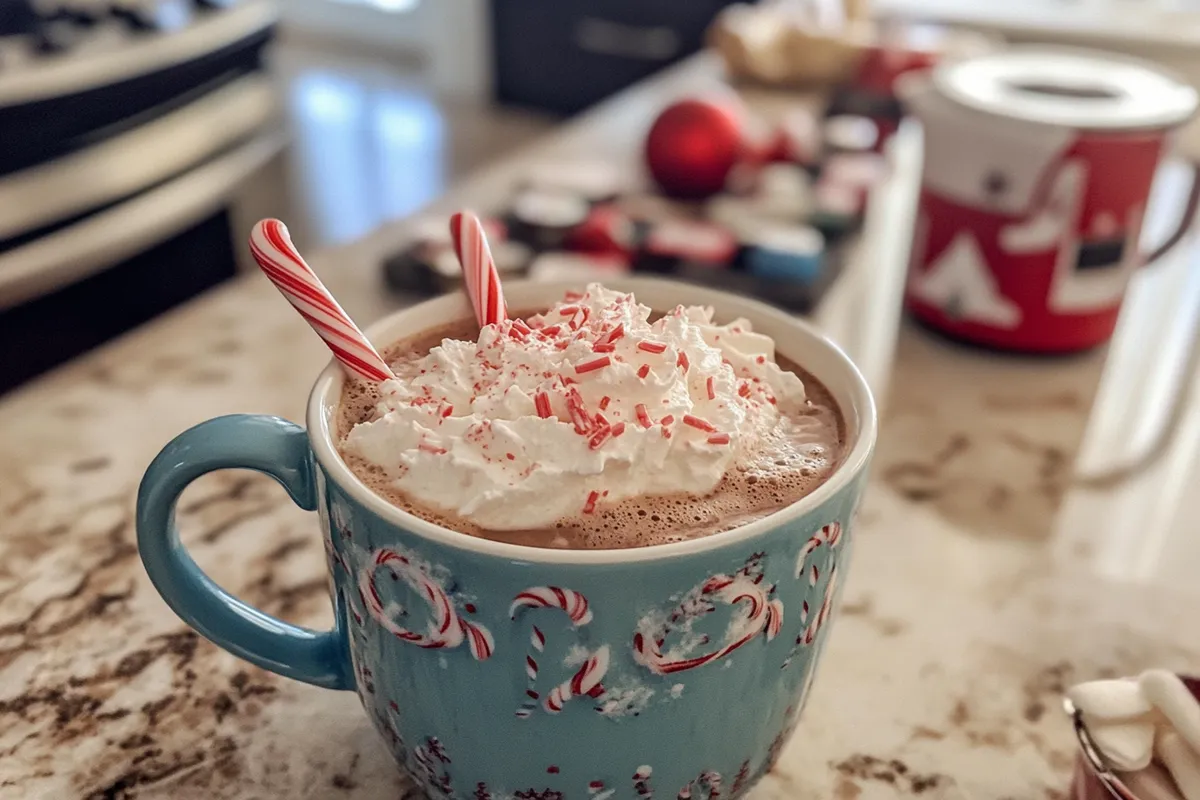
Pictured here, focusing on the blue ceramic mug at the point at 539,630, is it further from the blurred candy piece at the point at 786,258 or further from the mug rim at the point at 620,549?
the blurred candy piece at the point at 786,258

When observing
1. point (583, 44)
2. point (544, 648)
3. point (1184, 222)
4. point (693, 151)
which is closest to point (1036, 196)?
point (1184, 222)

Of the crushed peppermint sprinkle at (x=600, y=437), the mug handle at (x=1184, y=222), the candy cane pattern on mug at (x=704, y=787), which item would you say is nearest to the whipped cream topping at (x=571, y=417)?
the crushed peppermint sprinkle at (x=600, y=437)

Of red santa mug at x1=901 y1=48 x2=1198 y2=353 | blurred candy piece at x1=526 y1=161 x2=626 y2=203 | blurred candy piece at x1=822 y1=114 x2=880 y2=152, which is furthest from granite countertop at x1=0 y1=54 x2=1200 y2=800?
blurred candy piece at x1=822 y1=114 x2=880 y2=152

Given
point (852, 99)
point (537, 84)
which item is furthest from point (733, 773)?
point (537, 84)

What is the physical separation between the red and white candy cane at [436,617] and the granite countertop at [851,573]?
14cm

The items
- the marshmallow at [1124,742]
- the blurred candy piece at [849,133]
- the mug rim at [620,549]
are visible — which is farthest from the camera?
the blurred candy piece at [849,133]

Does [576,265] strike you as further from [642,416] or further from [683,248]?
[642,416]

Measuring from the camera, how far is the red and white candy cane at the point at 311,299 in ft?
1.41

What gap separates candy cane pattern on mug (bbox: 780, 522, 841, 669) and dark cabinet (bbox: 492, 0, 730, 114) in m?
2.15

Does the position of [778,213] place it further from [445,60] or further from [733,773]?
[445,60]

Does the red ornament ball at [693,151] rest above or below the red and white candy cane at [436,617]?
below

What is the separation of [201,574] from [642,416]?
0.20 m

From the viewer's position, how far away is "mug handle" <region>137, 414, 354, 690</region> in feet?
1.34

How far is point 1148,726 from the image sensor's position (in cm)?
46
